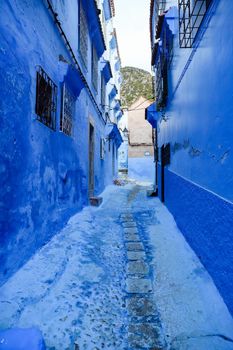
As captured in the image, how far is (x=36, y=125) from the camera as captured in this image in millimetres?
3750

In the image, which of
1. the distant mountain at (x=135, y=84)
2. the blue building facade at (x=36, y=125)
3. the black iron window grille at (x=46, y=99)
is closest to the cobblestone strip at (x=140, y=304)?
the blue building facade at (x=36, y=125)

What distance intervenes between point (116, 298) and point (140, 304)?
0.30m

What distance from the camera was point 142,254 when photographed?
14.1 feet

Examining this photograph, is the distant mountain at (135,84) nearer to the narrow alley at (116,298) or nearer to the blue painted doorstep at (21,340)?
the narrow alley at (116,298)

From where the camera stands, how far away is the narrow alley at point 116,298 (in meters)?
2.34

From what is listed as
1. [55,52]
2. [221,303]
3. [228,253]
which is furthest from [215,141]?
[55,52]

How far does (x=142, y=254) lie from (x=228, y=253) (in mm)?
1852

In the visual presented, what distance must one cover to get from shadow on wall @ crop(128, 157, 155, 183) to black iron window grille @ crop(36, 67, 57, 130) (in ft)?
68.6

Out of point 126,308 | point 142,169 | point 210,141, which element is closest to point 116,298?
point 126,308

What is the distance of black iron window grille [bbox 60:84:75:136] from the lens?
521cm

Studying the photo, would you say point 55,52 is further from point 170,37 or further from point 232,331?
point 232,331

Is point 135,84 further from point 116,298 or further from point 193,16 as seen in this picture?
point 116,298

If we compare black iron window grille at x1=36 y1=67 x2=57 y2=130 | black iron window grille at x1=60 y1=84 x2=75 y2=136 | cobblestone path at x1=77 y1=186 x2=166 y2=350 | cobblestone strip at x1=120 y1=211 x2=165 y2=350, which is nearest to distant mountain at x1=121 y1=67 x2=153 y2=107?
black iron window grille at x1=60 y1=84 x2=75 y2=136

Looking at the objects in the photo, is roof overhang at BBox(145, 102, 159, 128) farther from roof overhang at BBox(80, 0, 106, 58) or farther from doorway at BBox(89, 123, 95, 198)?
doorway at BBox(89, 123, 95, 198)
